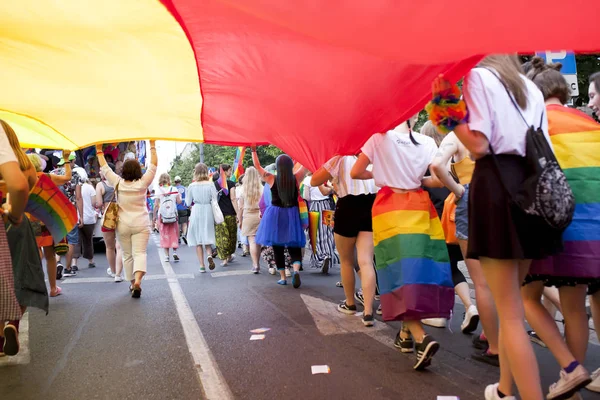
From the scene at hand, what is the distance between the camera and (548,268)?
3.14 metres

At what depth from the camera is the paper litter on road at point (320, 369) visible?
13.7ft

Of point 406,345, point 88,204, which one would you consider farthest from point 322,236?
point 406,345

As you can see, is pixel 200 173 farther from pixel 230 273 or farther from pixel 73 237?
pixel 73 237

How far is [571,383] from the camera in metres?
3.01

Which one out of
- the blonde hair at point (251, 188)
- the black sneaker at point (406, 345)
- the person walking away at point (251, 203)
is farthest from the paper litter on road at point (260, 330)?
the blonde hair at point (251, 188)

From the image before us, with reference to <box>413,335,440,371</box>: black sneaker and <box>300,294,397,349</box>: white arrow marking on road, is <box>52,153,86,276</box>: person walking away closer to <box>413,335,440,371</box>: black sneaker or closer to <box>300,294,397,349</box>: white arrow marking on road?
<box>300,294,397,349</box>: white arrow marking on road

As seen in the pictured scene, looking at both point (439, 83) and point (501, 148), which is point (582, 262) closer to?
point (501, 148)

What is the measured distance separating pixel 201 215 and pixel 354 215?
639cm

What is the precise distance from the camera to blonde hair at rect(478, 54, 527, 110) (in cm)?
283

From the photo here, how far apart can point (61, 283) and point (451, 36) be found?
876 cm

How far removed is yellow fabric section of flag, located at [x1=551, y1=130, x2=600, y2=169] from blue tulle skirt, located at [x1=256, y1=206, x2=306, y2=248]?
5.77 meters

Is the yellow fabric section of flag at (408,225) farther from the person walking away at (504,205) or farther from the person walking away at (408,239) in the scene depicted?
the person walking away at (504,205)

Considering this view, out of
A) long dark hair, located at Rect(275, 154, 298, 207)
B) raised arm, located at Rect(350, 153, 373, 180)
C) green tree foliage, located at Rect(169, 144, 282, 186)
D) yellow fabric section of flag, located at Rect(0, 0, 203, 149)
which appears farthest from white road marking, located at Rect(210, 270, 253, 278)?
green tree foliage, located at Rect(169, 144, 282, 186)

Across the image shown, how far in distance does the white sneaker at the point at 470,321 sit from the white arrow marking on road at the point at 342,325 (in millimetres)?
656
